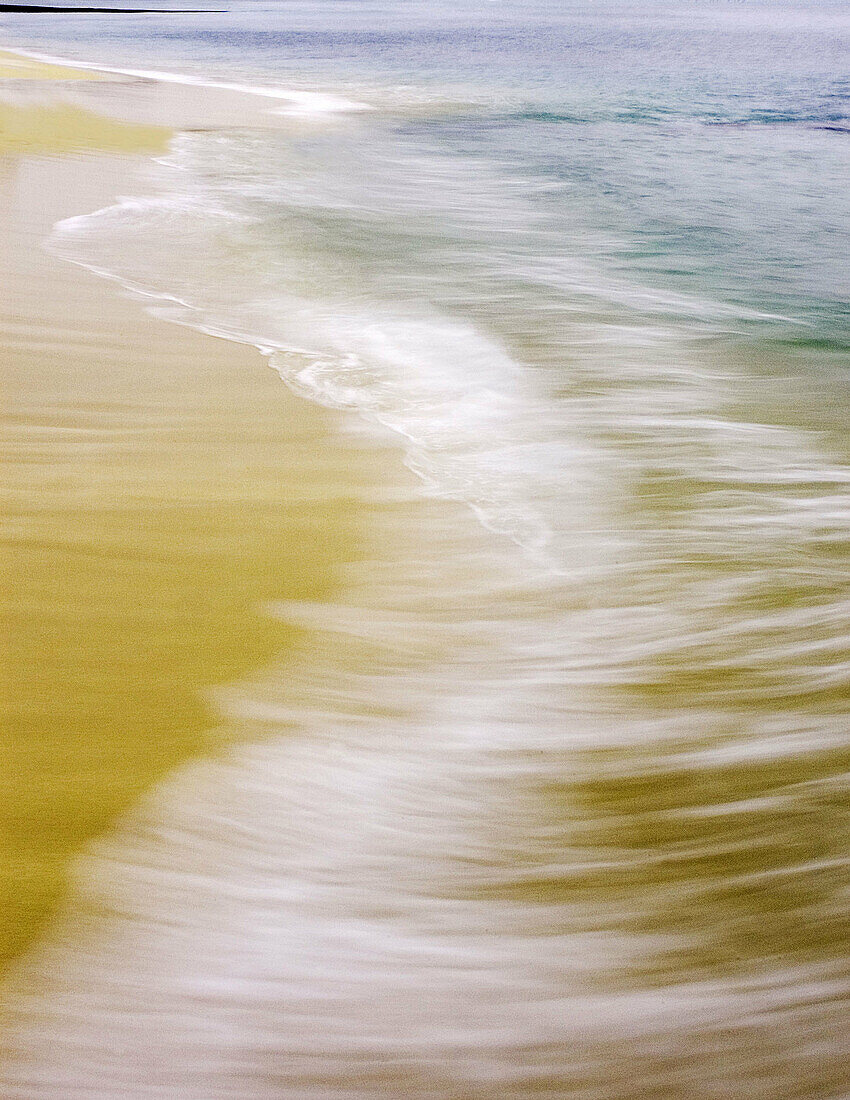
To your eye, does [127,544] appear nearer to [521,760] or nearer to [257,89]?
[521,760]

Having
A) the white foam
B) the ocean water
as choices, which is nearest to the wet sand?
the ocean water

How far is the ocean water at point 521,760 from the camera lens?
1.57 metres

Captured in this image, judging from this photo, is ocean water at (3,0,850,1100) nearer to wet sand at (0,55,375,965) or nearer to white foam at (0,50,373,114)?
wet sand at (0,55,375,965)

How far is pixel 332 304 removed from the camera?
538 cm

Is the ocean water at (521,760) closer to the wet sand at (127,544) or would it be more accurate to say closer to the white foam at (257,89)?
the wet sand at (127,544)

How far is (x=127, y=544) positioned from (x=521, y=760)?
1307 millimetres

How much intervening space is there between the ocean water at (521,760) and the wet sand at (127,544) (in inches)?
4.6

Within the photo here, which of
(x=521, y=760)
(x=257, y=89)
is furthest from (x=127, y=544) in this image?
(x=257, y=89)

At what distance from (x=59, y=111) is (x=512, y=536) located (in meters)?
11.9

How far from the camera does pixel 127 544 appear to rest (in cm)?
269

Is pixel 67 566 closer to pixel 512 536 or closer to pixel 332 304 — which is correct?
pixel 512 536

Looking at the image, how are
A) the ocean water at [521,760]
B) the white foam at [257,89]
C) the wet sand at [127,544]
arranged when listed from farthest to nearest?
the white foam at [257,89], the wet sand at [127,544], the ocean water at [521,760]

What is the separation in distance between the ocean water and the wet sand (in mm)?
116

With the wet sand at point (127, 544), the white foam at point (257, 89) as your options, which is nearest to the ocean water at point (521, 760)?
the wet sand at point (127, 544)
